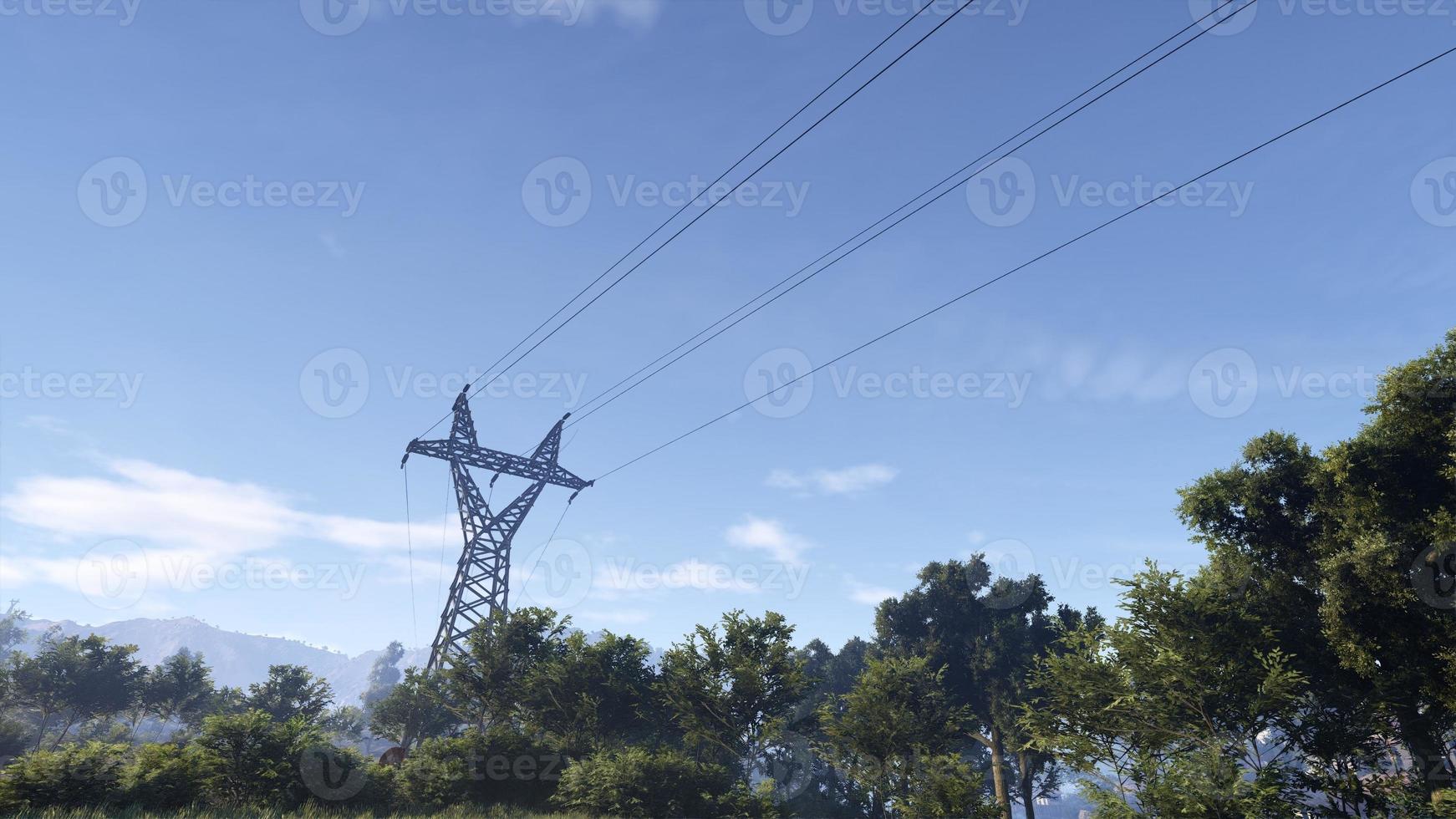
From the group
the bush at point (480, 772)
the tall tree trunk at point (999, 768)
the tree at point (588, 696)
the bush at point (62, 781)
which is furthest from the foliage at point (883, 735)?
the bush at point (62, 781)

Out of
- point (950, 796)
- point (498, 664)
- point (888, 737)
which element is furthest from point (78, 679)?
point (950, 796)

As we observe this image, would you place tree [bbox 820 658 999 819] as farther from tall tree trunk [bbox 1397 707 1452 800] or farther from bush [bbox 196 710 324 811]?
bush [bbox 196 710 324 811]

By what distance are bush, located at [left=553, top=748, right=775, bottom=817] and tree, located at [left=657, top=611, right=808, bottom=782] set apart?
2982 millimetres

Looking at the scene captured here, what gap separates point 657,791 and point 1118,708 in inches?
698

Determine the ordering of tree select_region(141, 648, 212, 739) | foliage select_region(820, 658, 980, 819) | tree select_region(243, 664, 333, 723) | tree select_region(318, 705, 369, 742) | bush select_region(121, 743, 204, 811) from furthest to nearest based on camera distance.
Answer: tree select_region(318, 705, 369, 742)
tree select_region(141, 648, 212, 739)
tree select_region(243, 664, 333, 723)
foliage select_region(820, 658, 980, 819)
bush select_region(121, 743, 204, 811)

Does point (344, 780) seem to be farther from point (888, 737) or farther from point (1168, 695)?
point (1168, 695)

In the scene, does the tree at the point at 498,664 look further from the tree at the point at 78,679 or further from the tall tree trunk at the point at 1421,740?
the tree at the point at 78,679

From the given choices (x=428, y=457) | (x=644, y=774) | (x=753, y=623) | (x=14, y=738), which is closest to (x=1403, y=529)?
(x=753, y=623)

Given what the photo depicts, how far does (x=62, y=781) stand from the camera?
59.5ft

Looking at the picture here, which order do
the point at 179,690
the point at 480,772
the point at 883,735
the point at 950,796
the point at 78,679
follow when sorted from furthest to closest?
the point at 179,690, the point at 78,679, the point at 480,772, the point at 883,735, the point at 950,796

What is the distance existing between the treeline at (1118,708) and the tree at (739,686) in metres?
0.11

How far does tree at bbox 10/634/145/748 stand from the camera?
57938 millimetres


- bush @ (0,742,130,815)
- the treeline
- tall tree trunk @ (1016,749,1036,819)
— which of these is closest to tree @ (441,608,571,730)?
the treeline

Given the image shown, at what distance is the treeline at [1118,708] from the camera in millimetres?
20406
